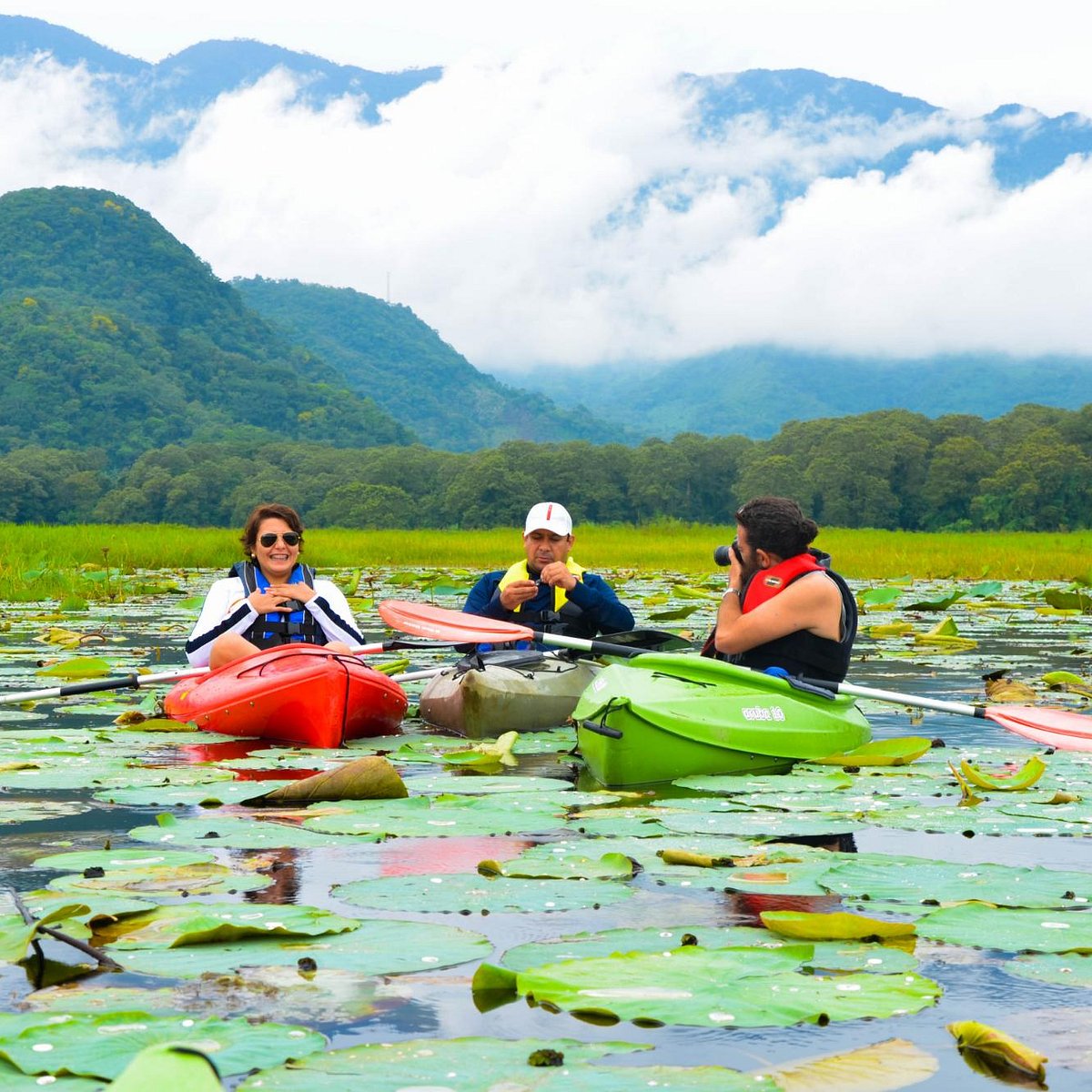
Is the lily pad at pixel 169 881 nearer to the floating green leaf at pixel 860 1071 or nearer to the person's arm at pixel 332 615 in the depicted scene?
the floating green leaf at pixel 860 1071

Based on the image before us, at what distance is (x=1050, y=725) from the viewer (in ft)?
19.1

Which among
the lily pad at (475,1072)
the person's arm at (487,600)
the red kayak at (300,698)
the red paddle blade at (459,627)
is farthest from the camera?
the person's arm at (487,600)

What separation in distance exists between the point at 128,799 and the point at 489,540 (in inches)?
993

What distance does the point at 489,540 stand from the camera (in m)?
30.3

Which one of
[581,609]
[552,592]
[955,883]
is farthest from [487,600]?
[955,883]

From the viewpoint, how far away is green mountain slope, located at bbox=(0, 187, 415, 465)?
83125mm

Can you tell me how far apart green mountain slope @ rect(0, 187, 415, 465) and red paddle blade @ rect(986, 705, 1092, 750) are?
262ft

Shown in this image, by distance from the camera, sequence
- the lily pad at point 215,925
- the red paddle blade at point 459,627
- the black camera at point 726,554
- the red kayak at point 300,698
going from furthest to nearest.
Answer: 1. the red paddle blade at point 459,627
2. the red kayak at point 300,698
3. the black camera at point 726,554
4. the lily pad at point 215,925

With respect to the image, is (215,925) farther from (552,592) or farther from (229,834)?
(552,592)

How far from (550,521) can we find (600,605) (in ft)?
1.71

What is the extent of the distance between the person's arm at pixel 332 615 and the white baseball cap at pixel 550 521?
0.98 metres

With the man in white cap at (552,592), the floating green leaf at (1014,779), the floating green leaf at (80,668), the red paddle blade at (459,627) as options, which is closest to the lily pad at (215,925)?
the floating green leaf at (1014,779)

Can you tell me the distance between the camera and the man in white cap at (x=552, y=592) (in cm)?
752

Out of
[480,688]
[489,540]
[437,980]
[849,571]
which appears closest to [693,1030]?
[437,980]
